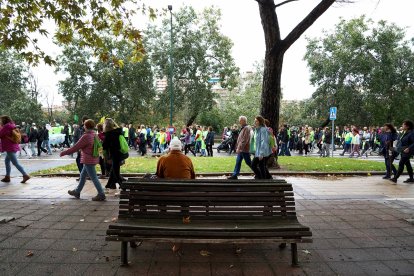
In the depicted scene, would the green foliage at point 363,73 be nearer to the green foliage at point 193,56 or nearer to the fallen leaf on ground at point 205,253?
the green foliage at point 193,56

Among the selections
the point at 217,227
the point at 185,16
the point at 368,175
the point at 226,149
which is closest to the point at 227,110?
the point at 185,16

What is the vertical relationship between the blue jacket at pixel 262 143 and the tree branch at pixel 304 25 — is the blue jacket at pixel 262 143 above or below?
below

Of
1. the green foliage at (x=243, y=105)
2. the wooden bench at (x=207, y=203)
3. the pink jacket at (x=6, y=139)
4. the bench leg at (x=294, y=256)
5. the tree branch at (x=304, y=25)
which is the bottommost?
the bench leg at (x=294, y=256)

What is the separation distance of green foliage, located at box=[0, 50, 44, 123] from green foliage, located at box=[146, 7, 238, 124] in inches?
693

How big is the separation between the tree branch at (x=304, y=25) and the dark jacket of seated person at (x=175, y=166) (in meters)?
7.25

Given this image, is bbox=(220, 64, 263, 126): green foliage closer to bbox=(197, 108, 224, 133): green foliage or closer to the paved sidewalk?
bbox=(197, 108, 224, 133): green foliage

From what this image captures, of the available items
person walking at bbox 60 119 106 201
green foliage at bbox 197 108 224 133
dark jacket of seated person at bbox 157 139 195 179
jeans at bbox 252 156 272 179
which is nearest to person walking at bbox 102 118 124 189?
person walking at bbox 60 119 106 201

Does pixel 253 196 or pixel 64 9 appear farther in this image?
pixel 64 9

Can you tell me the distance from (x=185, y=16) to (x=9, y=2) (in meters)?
28.4

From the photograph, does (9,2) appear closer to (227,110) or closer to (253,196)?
(253,196)

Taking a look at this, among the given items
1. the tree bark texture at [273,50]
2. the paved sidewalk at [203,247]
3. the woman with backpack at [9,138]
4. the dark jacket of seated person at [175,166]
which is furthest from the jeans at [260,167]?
the woman with backpack at [9,138]

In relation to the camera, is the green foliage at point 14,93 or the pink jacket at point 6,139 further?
the green foliage at point 14,93

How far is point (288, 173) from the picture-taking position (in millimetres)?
10695

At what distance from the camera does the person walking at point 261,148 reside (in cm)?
858
